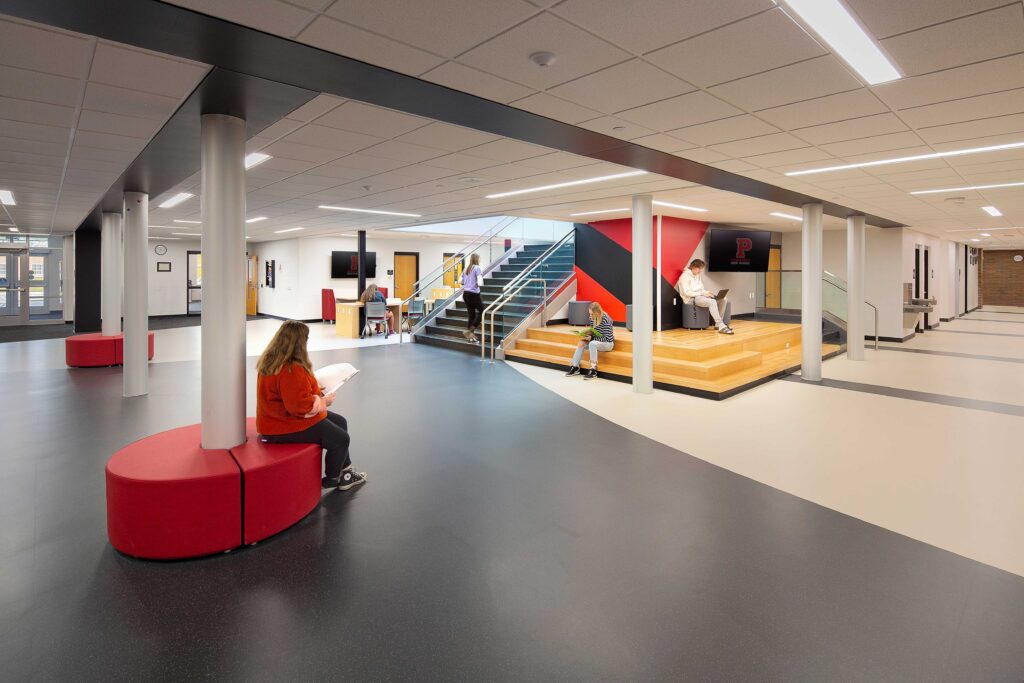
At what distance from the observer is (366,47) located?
9.26 feet

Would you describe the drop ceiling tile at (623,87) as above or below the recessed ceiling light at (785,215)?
below

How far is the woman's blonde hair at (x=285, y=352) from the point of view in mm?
3416

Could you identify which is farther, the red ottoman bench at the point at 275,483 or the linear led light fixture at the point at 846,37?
the red ottoman bench at the point at 275,483

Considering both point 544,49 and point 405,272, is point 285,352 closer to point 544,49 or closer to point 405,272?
point 544,49

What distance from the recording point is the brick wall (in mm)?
25875

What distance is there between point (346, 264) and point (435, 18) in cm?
1622

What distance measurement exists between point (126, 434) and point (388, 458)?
8.97ft

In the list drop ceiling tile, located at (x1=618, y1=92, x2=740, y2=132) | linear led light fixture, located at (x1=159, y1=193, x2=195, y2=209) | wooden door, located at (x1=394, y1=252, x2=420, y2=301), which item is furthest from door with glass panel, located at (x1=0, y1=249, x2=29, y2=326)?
drop ceiling tile, located at (x1=618, y1=92, x2=740, y2=132)

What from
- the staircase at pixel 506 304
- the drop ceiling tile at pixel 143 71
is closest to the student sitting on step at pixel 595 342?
the staircase at pixel 506 304

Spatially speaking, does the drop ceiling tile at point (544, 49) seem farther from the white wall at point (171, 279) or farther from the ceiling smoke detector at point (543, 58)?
the white wall at point (171, 279)

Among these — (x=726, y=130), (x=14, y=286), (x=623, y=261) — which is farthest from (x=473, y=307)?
(x=14, y=286)

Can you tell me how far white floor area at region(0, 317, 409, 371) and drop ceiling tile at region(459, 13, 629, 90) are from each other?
23.5 ft

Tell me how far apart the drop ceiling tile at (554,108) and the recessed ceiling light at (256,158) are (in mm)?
2967

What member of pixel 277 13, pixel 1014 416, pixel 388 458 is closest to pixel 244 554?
pixel 388 458
